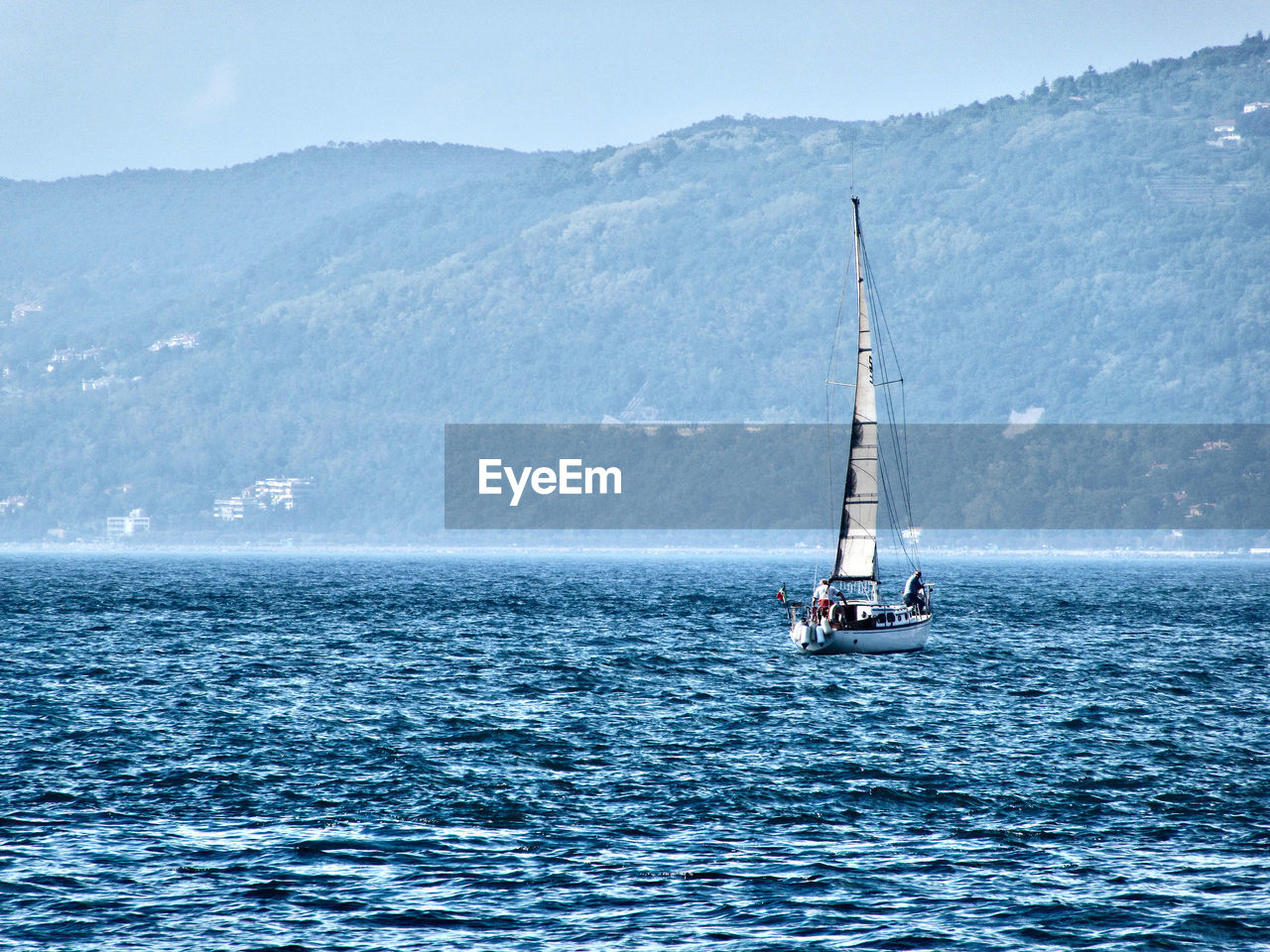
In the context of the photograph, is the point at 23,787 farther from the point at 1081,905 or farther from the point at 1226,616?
the point at 1226,616

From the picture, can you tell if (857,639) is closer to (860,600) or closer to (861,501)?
(860,600)

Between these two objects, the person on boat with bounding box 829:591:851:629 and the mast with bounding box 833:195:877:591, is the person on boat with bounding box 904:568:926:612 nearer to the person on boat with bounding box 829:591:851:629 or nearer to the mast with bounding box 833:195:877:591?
the mast with bounding box 833:195:877:591

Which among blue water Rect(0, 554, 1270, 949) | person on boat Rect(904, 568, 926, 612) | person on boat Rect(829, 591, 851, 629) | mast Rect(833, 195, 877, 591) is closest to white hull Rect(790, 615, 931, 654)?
person on boat Rect(829, 591, 851, 629)

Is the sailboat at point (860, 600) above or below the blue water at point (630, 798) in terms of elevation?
above

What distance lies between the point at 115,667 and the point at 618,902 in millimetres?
41516

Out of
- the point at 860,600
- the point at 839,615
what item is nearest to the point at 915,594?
the point at 860,600

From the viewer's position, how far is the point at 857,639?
204 ft

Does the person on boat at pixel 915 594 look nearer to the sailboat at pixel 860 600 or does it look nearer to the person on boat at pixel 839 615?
the sailboat at pixel 860 600

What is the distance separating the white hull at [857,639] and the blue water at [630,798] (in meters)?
1.14

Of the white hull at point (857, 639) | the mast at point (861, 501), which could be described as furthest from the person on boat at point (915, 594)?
the mast at point (861, 501)

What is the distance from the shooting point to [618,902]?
24.6 metres

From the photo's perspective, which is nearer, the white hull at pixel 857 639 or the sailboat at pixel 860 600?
the white hull at pixel 857 639

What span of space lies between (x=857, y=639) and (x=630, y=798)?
30.8 meters

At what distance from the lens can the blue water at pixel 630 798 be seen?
23.8 m
